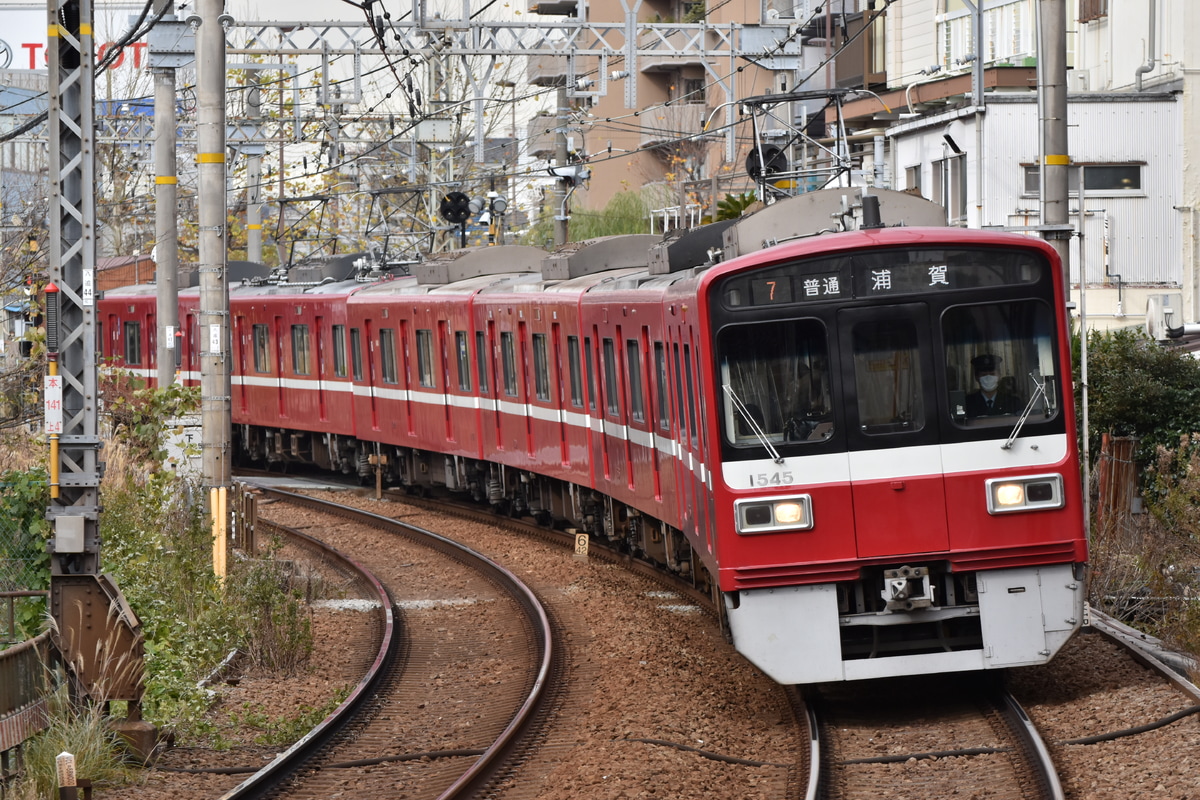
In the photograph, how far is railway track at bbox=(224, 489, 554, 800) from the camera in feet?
27.6

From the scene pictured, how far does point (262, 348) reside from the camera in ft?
82.0

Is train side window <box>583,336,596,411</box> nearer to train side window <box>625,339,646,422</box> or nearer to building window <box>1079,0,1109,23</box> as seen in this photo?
train side window <box>625,339,646,422</box>

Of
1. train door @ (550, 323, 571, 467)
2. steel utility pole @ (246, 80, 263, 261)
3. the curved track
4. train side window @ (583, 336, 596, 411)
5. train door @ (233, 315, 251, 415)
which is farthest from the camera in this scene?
steel utility pole @ (246, 80, 263, 261)

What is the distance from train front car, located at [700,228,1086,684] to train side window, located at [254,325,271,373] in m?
16.9

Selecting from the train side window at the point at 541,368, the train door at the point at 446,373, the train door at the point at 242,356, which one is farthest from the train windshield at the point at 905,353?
the train door at the point at 242,356

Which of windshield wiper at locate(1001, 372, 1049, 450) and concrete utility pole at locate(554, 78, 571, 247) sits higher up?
concrete utility pole at locate(554, 78, 571, 247)

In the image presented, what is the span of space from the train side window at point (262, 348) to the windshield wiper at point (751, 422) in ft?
55.1

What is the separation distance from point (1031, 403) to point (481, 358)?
34.8 feet

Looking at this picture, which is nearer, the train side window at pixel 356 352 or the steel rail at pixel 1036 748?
the steel rail at pixel 1036 748

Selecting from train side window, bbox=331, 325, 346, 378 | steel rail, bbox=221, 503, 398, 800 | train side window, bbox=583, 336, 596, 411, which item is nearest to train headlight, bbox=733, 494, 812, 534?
steel rail, bbox=221, 503, 398, 800

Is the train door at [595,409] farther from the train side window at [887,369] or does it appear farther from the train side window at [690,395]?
the train side window at [887,369]

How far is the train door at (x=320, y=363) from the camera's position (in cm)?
2311

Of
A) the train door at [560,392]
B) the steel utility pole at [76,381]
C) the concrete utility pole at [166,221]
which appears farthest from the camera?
the concrete utility pole at [166,221]

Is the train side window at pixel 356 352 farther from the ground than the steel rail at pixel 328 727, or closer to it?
farther from the ground
